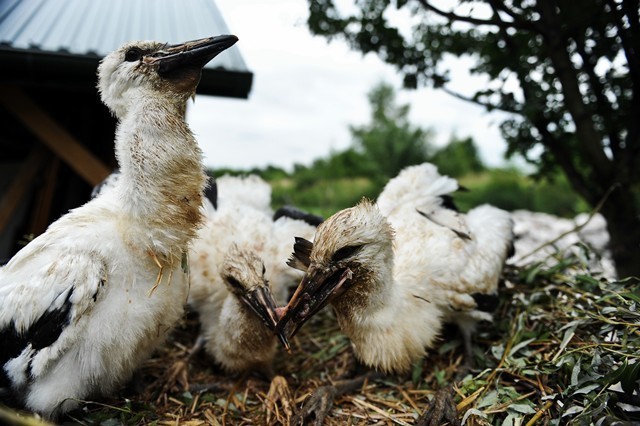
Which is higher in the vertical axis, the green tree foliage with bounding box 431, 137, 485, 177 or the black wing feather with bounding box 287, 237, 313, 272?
the black wing feather with bounding box 287, 237, 313, 272

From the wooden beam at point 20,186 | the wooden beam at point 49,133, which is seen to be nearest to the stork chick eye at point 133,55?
the wooden beam at point 49,133

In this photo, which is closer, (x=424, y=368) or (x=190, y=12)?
(x=424, y=368)

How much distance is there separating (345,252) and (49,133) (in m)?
2.68

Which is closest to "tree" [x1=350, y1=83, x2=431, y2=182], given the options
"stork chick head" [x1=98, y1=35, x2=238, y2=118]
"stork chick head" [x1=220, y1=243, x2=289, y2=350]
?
"stork chick head" [x1=220, y1=243, x2=289, y2=350]

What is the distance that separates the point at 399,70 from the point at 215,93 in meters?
1.47

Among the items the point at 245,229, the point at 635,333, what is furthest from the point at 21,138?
the point at 635,333

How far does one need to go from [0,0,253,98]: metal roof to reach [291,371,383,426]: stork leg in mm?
2210

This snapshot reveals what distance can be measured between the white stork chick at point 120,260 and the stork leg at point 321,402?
807 millimetres

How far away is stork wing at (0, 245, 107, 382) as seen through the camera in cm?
189

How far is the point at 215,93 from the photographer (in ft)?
12.4

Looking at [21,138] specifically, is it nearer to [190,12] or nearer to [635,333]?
[190,12]

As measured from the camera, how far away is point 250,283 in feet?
8.21

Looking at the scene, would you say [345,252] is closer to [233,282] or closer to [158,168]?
[233,282]

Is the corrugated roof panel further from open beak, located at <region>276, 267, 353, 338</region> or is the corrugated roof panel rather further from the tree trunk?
the tree trunk
